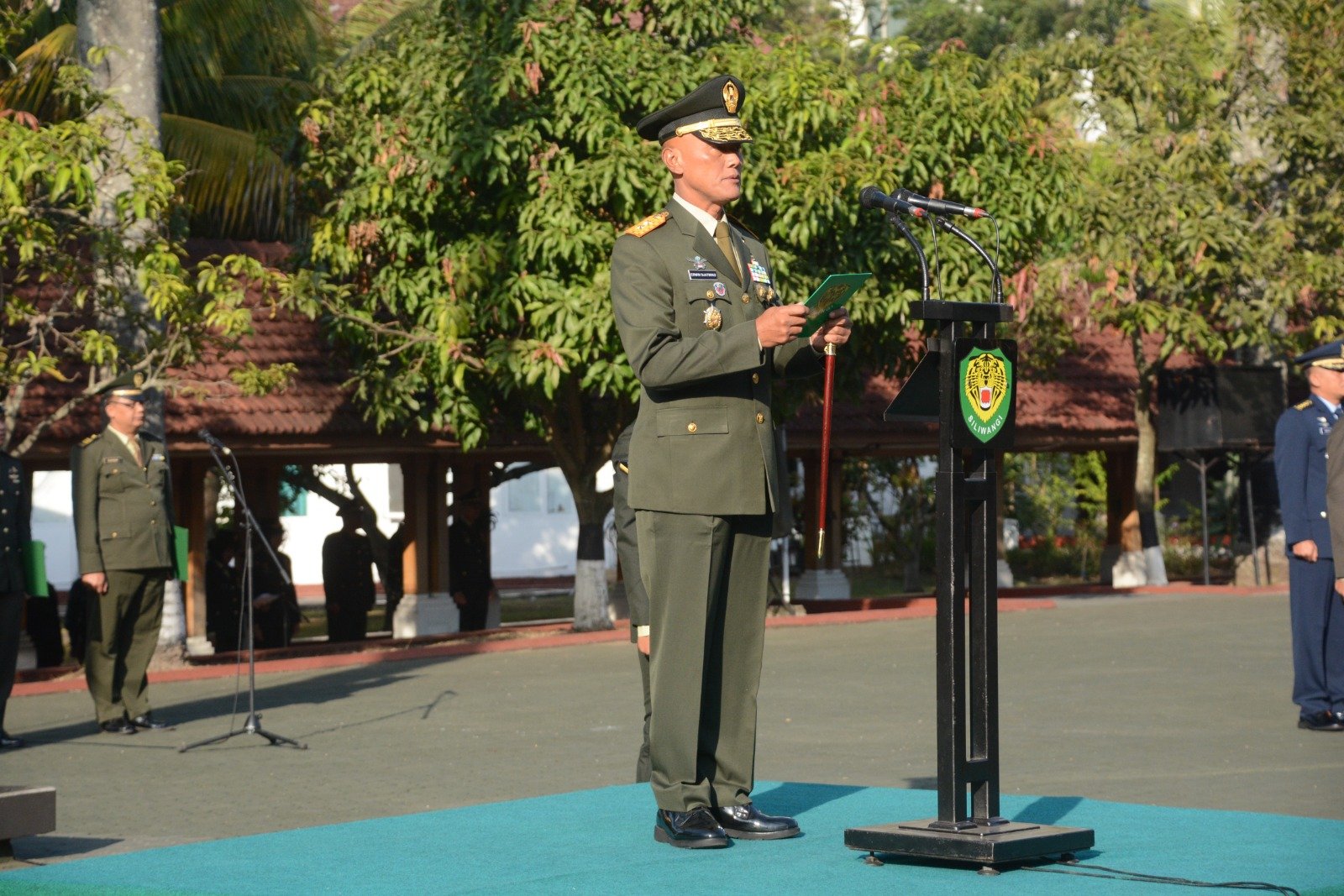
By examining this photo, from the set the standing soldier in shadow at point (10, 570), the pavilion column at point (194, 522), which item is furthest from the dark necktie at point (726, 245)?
the pavilion column at point (194, 522)

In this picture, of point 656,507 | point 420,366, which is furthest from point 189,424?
point 656,507

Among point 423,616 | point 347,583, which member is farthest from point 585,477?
point 347,583

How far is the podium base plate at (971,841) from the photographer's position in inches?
216

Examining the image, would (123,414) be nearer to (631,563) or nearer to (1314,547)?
(631,563)

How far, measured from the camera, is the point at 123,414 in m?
12.0

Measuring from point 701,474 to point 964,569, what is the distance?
911mm

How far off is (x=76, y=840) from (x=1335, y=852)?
16.2 feet

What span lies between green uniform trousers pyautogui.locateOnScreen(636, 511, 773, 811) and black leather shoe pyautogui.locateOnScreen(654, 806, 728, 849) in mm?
31

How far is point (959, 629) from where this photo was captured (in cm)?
574

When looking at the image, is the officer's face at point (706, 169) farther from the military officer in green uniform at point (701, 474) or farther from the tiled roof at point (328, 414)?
the tiled roof at point (328, 414)

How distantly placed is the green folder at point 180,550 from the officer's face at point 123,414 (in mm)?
711

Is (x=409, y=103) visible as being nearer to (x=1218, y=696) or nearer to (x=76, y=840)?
(x=1218, y=696)

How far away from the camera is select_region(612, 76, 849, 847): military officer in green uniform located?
607 centimetres

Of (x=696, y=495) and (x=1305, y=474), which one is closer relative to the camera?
(x=696, y=495)
